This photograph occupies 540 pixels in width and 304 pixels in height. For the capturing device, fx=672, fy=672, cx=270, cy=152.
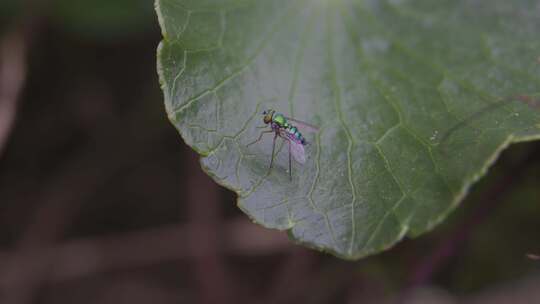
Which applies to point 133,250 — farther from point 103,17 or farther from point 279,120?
point 279,120

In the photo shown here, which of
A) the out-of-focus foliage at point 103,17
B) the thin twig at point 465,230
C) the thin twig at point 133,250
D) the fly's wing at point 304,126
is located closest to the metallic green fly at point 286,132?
the fly's wing at point 304,126

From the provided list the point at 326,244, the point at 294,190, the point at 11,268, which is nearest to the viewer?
the point at 326,244

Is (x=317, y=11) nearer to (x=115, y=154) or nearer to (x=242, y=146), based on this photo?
(x=242, y=146)

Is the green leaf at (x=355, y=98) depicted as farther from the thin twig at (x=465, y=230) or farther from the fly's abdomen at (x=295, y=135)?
the thin twig at (x=465, y=230)

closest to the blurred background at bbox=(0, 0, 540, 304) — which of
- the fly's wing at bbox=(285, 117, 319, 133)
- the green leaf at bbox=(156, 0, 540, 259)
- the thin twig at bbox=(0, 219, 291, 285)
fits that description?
the thin twig at bbox=(0, 219, 291, 285)

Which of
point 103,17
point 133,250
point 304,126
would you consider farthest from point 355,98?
point 133,250

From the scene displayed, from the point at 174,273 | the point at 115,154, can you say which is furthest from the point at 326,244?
the point at 115,154
